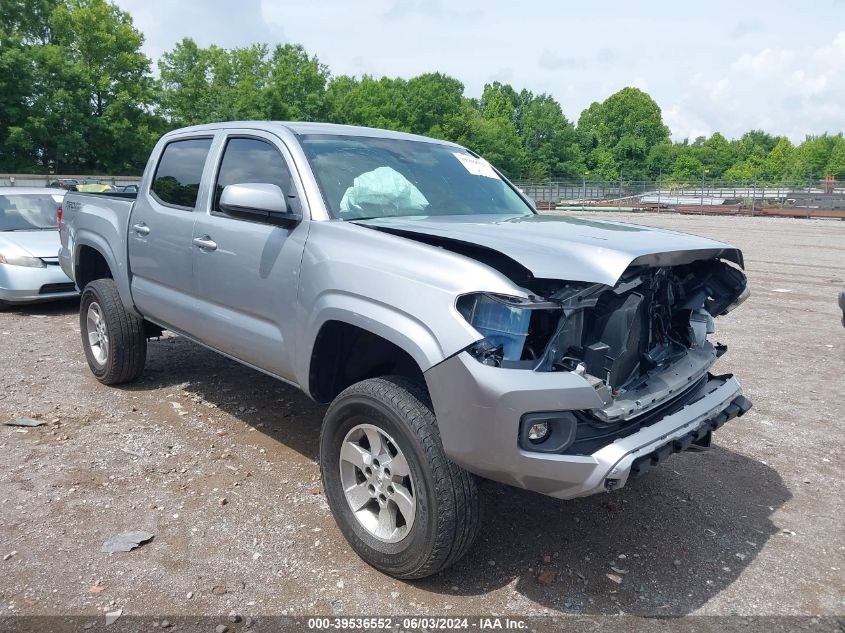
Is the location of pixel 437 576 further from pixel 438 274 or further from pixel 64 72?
pixel 64 72

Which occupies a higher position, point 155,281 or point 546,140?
point 546,140

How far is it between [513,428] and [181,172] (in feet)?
10.9

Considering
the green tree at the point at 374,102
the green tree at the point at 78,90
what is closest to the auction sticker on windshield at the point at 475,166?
the green tree at the point at 78,90

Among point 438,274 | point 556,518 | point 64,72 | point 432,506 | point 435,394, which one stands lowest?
point 556,518

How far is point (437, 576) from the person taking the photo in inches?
128

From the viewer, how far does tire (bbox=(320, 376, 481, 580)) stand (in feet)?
9.47

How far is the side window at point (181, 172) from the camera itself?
15.4 feet

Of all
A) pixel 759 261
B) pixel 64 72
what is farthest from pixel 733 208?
pixel 64 72

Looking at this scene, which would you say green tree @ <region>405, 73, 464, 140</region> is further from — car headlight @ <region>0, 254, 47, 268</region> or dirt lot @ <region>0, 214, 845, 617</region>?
dirt lot @ <region>0, 214, 845, 617</region>

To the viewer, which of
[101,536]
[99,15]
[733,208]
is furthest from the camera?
[99,15]

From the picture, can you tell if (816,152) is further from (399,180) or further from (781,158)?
(399,180)

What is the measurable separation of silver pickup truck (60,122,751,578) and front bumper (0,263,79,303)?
4833mm

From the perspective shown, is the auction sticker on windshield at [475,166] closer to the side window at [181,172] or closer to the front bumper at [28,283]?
the side window at [181,172]

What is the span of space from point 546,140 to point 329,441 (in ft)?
324
